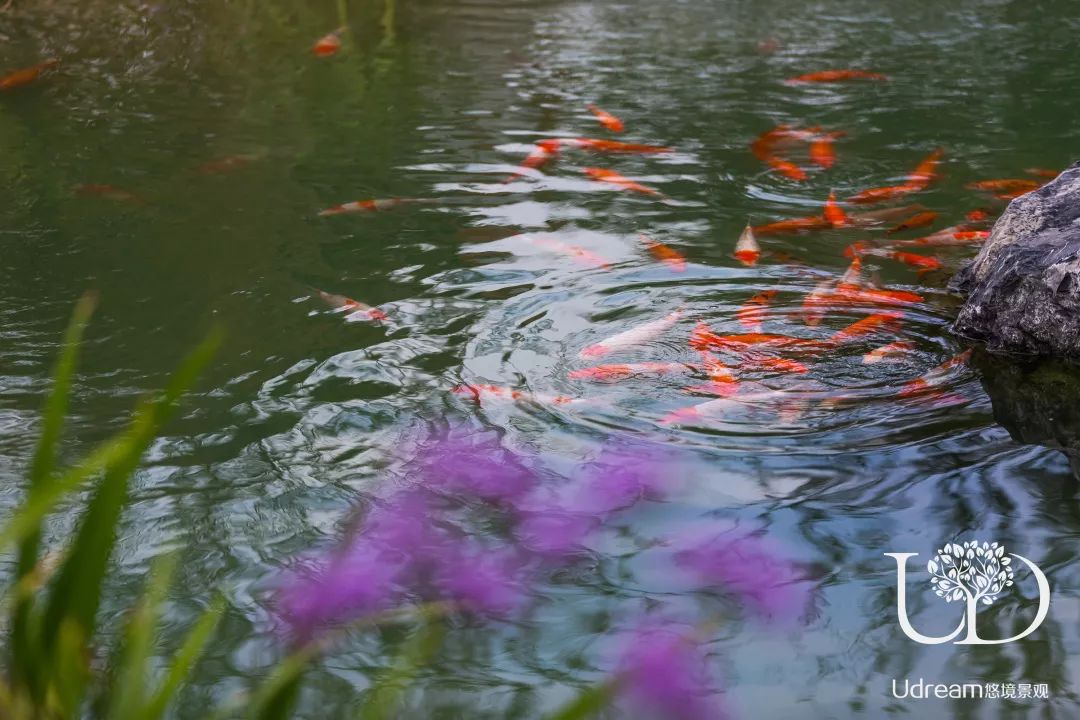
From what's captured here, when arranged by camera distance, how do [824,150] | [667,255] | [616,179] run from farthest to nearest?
[824,150] < [616,179] < [667,255]

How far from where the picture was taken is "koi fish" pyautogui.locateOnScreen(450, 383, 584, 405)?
4.58 m

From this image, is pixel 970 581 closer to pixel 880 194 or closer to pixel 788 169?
pixel 880 194

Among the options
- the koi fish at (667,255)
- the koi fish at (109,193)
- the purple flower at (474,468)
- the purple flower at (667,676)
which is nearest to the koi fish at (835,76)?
the koi fish at (667,255)

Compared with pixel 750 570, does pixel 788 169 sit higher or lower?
lower

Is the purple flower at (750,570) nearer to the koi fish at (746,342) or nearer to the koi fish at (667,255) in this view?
the koi fish at (746,342)

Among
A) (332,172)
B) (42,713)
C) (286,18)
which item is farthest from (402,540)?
(286,18)

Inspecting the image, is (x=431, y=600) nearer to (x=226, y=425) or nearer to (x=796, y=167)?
(x=226, y=425)

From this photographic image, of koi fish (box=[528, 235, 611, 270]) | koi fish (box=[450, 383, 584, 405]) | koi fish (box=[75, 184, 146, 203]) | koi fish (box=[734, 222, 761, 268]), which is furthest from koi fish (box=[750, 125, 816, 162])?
koi fish (box=[75, 184, 146, 203])

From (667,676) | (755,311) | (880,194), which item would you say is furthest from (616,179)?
(667,676)

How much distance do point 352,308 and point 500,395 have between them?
115 centimetres

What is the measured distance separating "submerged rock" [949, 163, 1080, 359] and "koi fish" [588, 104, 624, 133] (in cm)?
338

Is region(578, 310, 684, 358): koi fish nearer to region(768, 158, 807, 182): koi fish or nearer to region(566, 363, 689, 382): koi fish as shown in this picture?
region(566, 363, 689, 382): koi fish

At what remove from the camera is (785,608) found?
3428 millimetres

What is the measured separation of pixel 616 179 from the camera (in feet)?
24.0
